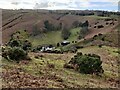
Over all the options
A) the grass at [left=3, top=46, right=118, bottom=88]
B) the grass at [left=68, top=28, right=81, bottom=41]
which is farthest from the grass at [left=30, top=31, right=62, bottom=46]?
the grass at [left=3, top=46, right=118, bottom=88]

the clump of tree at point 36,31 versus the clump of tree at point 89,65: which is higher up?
the clump of tree at point 89,65

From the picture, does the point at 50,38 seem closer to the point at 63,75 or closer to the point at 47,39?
the point at 47,39

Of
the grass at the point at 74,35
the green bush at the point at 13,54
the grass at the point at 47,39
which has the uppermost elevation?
the green bush at the point at 13,54

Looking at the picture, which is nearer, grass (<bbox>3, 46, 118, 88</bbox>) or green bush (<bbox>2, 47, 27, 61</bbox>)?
grass (<bbox>3, 46, 118, 88</bbox>)

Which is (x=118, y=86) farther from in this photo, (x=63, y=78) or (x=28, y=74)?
(x=28, y=74)

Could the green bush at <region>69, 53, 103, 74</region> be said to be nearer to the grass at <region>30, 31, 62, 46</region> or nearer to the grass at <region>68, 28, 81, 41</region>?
the grass at <region>30, 31, 62, 46</region>

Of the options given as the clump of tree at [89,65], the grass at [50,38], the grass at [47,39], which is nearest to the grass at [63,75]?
the clump of tree at [89,65]

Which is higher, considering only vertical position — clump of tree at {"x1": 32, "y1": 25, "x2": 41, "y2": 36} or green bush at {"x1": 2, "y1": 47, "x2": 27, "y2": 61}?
green bush at {"x1": 2, "y1": 47, "x2": 27, "y2": 61}

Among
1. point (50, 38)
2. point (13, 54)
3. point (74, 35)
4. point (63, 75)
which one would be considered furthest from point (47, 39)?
point (63, 75)

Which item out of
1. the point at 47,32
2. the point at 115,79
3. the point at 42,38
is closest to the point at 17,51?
the point at 115,79

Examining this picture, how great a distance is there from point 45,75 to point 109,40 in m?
41.2

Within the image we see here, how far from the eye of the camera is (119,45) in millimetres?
59906

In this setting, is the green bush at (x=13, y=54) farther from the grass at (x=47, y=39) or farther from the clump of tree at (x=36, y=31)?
the clump of tree at (x=36, y=31)

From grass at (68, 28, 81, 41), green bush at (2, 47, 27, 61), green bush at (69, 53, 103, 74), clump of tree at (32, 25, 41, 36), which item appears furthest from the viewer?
clump of tree at (32, 25, 41, 36)
